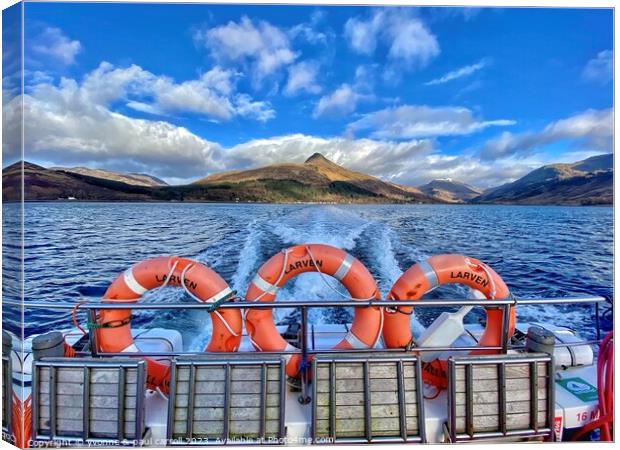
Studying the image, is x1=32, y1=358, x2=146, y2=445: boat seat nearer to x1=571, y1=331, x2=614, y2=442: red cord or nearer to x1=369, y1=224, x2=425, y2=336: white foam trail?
x1=571, y1=331, x2=614, y2=442: red cord

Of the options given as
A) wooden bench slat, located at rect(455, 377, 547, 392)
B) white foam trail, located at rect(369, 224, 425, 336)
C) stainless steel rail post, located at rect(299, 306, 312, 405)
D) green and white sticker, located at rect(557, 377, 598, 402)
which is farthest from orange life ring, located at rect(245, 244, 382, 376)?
→ white foam trail, located at rect(369, 224, 425, 336)

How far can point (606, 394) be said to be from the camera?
168cm

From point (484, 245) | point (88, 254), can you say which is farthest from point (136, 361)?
point (484, 245)

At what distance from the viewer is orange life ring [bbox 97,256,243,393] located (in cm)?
186

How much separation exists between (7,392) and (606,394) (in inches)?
121

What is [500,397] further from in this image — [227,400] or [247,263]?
[247,263]

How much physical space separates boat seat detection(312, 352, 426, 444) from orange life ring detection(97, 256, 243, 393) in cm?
64

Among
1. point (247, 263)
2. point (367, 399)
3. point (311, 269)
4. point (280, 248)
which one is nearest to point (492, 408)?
point (367, 399)

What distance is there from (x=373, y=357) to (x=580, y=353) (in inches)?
59.7

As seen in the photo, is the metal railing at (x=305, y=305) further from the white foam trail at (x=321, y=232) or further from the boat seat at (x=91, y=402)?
the white foam trail at (x=321, y=232)

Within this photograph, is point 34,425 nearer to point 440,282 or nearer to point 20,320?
point 20,320

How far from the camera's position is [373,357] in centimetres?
152

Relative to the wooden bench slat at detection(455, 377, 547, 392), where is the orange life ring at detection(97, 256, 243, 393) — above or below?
above

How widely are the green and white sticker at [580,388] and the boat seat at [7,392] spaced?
295 cm
